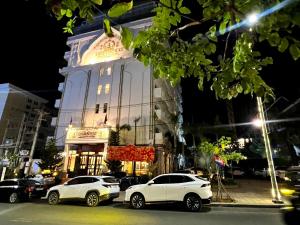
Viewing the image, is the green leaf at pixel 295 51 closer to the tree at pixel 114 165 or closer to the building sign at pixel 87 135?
the tree at pixel 114 165

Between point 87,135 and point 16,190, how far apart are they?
13587mm

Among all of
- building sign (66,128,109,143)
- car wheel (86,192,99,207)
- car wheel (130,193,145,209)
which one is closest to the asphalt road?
car wheel (130,193,145,209)

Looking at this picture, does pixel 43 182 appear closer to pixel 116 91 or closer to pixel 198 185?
pixel 198 185

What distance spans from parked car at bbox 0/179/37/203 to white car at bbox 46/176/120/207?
7.37 feet

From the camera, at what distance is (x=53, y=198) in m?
15.3

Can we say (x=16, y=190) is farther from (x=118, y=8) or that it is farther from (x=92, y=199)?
(x=118, y=8)

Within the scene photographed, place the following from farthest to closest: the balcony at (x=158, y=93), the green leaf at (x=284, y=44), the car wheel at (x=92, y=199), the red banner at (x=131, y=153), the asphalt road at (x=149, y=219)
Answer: the balcony at (x=158, y=93), the red banner at (x=131, y=153), the car wheel at (x=92, y=199), the asphalt road at (x=149, y=219), the green leaf at (x=284, y=44)

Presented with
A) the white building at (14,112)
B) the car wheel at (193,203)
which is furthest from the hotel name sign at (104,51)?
the car wheel at (193,203)

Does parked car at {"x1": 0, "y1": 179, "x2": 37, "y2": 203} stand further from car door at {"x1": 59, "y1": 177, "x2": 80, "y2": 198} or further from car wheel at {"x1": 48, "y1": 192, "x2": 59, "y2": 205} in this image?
car door at {"x1": 59, "y1": 177, "x2": 80, "y2": 198}

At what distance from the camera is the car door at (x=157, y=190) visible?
1285 cm

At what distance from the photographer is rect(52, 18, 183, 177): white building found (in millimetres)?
29750

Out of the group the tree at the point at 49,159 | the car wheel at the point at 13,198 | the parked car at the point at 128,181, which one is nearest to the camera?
the car wheel at the point at 13,198

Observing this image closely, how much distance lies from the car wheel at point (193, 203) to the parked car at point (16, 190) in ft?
35.8

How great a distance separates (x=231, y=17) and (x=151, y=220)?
8.97 metres
